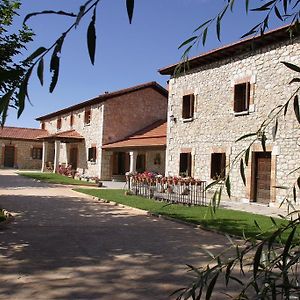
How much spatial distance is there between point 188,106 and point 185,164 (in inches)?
100

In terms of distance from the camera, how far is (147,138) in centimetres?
2355

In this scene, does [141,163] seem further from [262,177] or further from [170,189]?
[262,177]

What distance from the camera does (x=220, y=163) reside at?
52.3ft

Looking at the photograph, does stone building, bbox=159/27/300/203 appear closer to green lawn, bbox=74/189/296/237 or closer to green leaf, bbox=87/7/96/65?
green lawn, bbox=74/189/296/237

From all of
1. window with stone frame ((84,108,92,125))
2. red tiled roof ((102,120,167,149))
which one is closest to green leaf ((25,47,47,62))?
red tiled roof ((102,120,167,149))

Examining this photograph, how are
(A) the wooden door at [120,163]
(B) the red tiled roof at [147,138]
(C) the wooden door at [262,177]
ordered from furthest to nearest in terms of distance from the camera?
(A) the wooden door at [120,163], (B) the red tiled roof at [147,138], (C) the wooden door at [262,177]

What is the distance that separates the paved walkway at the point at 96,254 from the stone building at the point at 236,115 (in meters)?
3.96

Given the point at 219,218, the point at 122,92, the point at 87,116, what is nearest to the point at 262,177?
the point at 219,218

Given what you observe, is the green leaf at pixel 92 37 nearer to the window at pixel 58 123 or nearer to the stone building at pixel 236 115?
the stone building at pixel 236 115

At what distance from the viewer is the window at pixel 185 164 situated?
17312mm

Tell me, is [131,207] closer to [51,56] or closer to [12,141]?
[51,56]

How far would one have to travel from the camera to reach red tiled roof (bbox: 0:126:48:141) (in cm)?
3784

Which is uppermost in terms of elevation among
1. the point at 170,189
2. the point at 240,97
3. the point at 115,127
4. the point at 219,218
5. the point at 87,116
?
the point at 87,116

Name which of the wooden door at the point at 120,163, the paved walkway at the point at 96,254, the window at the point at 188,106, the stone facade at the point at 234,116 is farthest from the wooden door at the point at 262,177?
the wooden door at the point at 120,163
